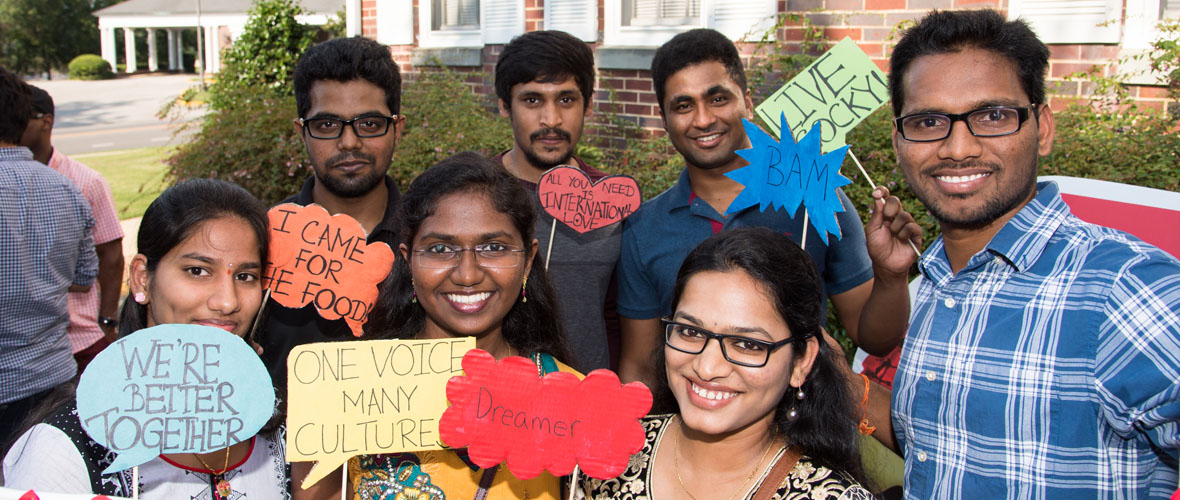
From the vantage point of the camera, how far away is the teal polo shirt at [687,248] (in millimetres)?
2646

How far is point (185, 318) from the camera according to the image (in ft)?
6.26

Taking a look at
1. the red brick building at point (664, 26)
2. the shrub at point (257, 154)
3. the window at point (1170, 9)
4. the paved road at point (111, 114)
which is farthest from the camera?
the paved road at point (111, 114)

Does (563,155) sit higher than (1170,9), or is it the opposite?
(1170,9)

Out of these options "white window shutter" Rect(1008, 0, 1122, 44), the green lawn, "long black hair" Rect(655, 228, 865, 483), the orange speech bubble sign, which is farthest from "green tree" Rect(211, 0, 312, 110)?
"long black hair" Rect(655, 228, 865, 483)

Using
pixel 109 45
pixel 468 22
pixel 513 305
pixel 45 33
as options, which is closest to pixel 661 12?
pixel 468 22

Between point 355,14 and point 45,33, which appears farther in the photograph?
point 45,33

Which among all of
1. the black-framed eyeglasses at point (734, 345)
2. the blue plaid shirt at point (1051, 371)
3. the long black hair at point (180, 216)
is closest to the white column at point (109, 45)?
Result: the long black hair at point (180, 216)

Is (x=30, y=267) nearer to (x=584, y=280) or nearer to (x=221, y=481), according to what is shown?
(x=221, y=481)

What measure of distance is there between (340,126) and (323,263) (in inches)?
29.5

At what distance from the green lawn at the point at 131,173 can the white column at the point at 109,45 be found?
34.5 m

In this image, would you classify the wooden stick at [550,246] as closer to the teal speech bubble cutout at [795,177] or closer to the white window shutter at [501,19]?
the teal speech bubble cutout at [795,177]

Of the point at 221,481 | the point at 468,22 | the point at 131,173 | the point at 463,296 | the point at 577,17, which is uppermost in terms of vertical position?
the point at 468,22

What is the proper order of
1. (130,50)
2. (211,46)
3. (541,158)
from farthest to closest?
(130,50)
(211,46)
(541,158)

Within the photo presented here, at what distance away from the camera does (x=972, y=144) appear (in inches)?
70.0
